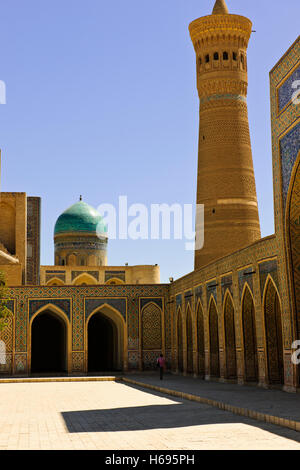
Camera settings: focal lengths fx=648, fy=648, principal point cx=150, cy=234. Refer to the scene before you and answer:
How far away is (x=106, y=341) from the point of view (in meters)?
24.4

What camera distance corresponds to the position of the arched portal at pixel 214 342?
15688 millimetres

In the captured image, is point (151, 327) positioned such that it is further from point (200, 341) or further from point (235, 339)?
point (235, 339)

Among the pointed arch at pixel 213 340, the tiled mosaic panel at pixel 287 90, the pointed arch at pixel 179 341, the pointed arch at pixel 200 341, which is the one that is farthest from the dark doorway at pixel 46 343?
the tiled mosaic panel at pixel 287 90

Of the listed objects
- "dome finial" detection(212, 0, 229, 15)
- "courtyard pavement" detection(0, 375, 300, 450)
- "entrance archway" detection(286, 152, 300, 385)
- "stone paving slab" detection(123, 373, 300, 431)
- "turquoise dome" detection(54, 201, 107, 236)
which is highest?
"dome finial" detection(212, 0, 229, 15)

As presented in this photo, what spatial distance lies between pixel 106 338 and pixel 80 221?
10096mm

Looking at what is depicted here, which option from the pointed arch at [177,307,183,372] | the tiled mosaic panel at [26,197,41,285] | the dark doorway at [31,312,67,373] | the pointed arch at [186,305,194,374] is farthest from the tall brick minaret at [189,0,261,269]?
the tiled mosaic panel at [26,197,41,285]

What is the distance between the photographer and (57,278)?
30688 mm

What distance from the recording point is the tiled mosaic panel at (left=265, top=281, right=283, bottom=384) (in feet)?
39.4

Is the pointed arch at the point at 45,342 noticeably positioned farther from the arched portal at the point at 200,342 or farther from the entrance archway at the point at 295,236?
the entrance archway at the point at 295,236

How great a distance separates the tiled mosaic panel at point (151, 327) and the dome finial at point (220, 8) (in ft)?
31.4

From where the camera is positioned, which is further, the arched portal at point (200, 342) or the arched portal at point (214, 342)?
the arched portal at point (200, 342)

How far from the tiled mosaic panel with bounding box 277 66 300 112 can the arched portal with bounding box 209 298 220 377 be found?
18.8 feet

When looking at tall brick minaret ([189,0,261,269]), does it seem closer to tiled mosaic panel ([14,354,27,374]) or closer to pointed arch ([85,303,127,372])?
pointed arch ([85,303,127,372])
